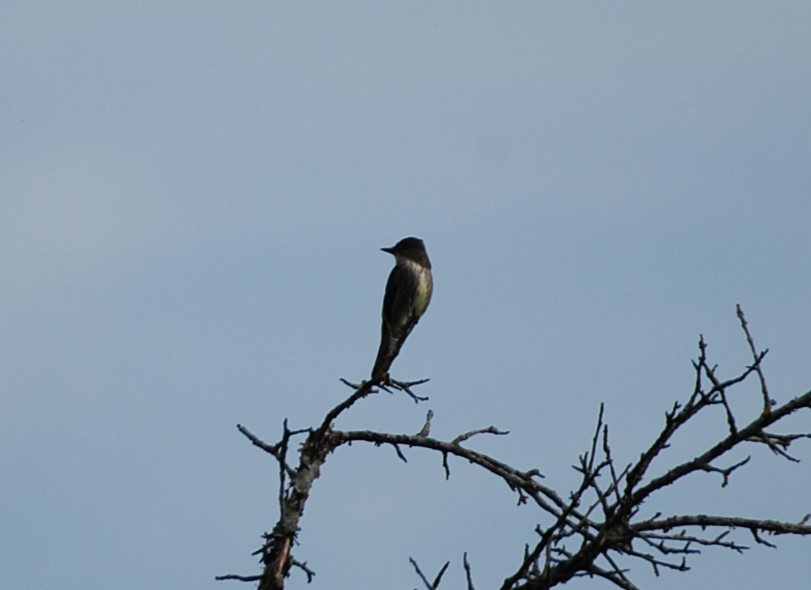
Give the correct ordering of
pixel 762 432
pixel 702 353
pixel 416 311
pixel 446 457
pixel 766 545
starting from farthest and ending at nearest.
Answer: pixel 416 311
pixel 446 457
pixel 766 545
pixel 762 432
pixel 702 353

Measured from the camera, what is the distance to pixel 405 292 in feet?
48.1

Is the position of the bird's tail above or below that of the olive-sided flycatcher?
below

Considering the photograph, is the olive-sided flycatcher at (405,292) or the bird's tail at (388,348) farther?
the olive-sided flycatcher at (405,292)

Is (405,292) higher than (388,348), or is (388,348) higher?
(405,292)

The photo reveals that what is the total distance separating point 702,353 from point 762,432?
0.63m

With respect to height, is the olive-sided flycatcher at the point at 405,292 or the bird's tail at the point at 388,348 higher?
the olive-sided flycatcher at the point at 405,292

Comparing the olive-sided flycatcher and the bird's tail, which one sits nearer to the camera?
the bird's tail

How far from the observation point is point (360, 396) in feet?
25.9

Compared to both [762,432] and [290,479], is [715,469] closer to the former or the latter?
[762,432]

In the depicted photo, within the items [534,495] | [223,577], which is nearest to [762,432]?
[534,495]

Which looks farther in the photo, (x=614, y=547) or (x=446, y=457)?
(x=446, y=457)

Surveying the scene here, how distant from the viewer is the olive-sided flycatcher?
45.5 ft

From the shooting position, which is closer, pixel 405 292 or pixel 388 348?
pixel 388 348

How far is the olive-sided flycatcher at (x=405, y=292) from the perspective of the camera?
13.9m
